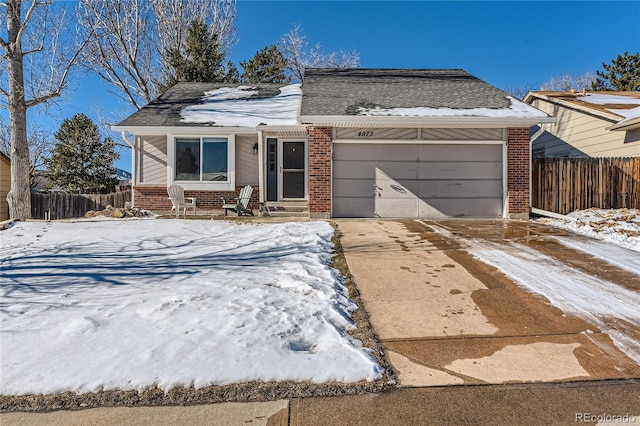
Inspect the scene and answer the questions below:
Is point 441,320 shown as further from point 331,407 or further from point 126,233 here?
point 126,233

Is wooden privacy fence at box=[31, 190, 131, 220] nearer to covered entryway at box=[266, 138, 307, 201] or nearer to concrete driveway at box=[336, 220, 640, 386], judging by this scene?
covered entryway at box=[266, 138, 307, 201]

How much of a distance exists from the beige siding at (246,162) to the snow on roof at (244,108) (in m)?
0.59

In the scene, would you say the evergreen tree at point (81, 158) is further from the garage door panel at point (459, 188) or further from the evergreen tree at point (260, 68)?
the garage door panel at point (459, 188)

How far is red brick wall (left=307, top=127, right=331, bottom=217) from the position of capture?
946 cm

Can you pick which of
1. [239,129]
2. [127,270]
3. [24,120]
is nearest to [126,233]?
[127,270]

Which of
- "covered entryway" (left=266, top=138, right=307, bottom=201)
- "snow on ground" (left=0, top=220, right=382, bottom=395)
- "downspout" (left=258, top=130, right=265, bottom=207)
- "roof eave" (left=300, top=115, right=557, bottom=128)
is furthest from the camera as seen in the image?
"covered entryway" (left=266, top=138, right=307, bottom=201)

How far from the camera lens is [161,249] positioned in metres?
6.04

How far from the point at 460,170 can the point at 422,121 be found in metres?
1.74

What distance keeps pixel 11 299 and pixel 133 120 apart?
8.95 meters

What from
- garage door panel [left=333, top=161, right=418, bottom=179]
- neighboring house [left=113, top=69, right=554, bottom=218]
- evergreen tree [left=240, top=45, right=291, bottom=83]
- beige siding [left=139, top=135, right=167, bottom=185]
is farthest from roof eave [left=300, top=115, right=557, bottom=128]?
evergreen tree [left=240, top=45, right=291, bottom=83]

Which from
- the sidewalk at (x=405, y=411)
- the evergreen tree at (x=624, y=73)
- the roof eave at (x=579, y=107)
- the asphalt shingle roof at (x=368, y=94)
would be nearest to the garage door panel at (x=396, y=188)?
the asphalt shingle roof at (x=368, y=94)

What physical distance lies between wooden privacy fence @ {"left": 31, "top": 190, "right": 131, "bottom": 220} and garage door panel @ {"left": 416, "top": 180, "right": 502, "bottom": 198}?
12.2 meters

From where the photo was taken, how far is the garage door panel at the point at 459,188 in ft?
32.1

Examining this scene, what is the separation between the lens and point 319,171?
31.1ft
